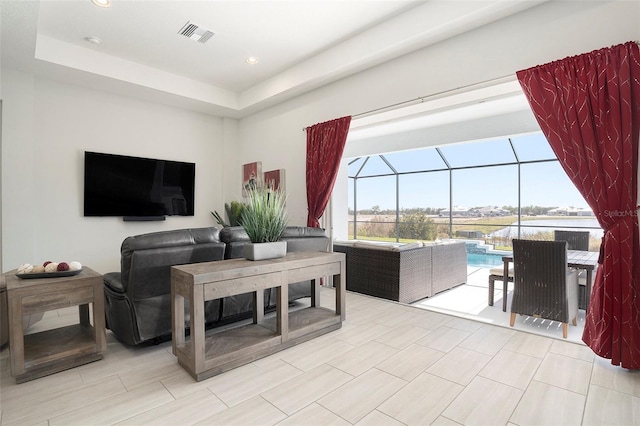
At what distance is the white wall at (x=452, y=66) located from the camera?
8.31 feet

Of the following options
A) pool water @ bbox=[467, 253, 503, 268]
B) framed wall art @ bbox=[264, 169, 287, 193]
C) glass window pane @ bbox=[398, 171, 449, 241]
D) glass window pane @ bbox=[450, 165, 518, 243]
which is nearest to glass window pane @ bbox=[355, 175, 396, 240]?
glass window pane @ bbox=[398, 171, 449, 241]

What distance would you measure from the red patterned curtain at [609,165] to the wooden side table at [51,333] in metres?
3.54

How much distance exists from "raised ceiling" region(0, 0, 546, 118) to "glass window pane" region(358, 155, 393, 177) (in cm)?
374

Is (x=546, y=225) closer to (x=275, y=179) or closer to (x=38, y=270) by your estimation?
(x=275, y=179)

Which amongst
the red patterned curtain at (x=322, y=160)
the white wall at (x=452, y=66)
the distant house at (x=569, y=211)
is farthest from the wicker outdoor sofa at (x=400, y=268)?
the distant house at (x=569, y=211)

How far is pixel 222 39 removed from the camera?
3934 millimetres

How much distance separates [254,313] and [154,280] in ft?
2.83

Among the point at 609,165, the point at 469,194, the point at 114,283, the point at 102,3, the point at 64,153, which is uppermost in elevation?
the point at 102,3

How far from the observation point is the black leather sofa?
7.48ft

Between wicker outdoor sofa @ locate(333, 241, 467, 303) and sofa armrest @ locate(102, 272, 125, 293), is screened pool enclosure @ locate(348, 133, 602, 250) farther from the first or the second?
sofa armrest @ locate(102, 272, 125, 293)

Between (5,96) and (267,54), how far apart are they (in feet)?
10.8

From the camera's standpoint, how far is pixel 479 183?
27.2ft

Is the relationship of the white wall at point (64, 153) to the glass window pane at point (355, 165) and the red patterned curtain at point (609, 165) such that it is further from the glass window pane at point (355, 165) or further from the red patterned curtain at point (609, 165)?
the red patterned curtain at point (609, 165)

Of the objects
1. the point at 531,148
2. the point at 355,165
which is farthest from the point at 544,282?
the point at 355,165
